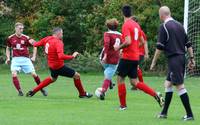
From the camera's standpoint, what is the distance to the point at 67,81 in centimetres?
2427

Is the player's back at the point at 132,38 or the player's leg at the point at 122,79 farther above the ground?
the player's back at the point at 132,38

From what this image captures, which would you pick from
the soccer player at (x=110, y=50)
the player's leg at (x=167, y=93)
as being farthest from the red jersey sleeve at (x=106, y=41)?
the player's leg at (x=167, y=93)

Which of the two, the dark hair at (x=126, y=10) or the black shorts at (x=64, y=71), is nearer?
the dark hair at (x=126, y=10)

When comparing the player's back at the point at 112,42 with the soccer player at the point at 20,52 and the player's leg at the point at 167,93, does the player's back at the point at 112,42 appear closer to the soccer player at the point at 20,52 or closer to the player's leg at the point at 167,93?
the soccer player at the point at 20,52

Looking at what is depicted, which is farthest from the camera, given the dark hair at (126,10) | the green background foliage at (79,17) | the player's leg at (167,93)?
the green background foliage at (79,17)

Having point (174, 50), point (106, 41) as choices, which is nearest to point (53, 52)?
point (106, 41)

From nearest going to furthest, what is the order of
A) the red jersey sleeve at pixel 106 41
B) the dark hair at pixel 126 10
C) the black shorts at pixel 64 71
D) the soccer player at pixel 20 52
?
the dark hair at pixel 126 10
the black shorts at pixel 64 71
the red jersey sleeve at pixel 106 41
the soccer player at pixel 20 52

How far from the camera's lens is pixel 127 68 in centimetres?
1395

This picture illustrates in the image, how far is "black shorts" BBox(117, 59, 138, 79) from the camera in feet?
45.6

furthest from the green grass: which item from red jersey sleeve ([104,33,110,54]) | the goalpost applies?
the goalpost

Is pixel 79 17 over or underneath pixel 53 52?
underneath

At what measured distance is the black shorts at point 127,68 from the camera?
1389cm

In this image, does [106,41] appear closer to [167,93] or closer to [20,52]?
[20,52]

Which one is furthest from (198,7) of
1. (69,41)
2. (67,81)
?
(69,41)
